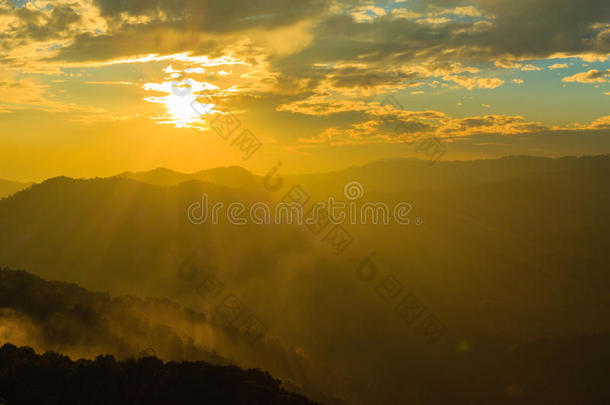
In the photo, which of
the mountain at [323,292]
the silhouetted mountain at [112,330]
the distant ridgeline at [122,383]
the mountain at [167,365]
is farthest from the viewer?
the mountain at [323,292]

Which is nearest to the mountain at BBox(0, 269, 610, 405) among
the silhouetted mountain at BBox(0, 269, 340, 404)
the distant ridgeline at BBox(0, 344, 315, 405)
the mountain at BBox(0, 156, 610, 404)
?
the distant ridgeline at BBox(0, 344, 315, 405)

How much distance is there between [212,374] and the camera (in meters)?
49.8

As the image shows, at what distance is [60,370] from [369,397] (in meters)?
92.3

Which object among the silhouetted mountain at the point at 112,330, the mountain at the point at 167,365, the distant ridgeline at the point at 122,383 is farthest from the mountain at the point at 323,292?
the distant ridgeline at the point at 122,383

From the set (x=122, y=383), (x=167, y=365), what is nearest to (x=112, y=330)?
(x=167, y=365)

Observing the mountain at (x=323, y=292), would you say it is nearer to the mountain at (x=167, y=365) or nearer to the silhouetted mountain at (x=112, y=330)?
the mountain at (x=167, y=365)

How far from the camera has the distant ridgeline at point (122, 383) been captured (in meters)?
40.8

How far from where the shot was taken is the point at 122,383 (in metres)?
45.6

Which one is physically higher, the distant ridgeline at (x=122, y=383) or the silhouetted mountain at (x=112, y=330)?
the distant ridgeline at (x=122, y=383)

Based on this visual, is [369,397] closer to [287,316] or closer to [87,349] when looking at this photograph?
[287,316]

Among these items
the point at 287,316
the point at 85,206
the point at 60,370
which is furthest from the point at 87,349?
the point at 85,206

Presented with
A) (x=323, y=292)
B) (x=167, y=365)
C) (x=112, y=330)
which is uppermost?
(x=167, y=365)

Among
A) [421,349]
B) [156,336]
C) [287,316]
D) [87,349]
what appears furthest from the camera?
[287,316]

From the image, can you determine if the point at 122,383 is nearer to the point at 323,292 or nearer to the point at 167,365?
the point at 167,365
